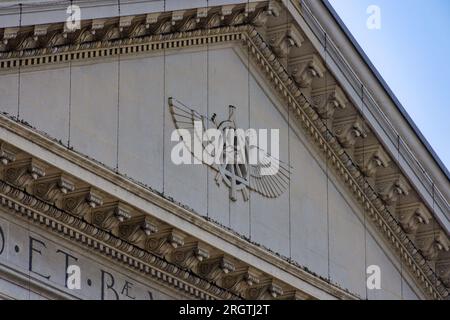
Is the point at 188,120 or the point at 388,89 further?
the point at 388,89

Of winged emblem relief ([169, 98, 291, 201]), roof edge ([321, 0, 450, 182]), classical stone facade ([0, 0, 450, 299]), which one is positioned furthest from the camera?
roof edge ([321, 0, 450, 182])

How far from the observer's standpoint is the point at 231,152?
4728 cm

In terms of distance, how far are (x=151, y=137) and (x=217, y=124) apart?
7.27 ft

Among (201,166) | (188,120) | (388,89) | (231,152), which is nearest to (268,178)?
(231,152)

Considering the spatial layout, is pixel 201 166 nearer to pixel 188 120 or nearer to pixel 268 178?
pixel 188 120

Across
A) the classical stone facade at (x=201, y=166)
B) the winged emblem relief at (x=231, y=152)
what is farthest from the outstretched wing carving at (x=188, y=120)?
the classical stone facade at (x=201, y=166)

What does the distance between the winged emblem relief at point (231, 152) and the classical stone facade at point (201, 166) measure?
0.15 meters

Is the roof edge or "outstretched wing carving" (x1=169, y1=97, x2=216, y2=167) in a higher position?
the roof edge

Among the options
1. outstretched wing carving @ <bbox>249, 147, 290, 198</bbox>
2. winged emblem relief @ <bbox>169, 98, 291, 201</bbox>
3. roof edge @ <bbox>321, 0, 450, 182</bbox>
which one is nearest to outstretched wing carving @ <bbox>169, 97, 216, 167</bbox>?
winged emblem relief @ <bbox>169, 98, 291, 201</bbox>

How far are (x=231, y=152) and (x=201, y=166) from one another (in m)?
0.99

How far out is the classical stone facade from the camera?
1652 inches

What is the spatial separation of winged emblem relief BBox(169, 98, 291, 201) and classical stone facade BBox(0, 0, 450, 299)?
146 mm

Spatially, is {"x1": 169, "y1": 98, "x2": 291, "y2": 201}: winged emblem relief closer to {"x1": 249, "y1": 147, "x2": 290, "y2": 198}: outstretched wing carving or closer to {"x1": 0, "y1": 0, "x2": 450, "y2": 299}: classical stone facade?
{"x1": 249, "y1": 147, "x2": 290, "y2": 198}: outstretched wing carving
